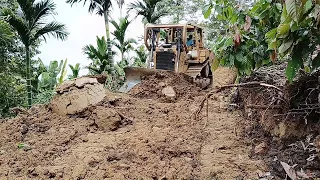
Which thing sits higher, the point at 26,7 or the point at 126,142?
the point at 26,7

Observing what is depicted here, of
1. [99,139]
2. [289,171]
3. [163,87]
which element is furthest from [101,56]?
[289,171]

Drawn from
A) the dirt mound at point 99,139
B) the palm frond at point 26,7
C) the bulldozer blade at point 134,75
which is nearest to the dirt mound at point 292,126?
the dirt mound at point 99,139

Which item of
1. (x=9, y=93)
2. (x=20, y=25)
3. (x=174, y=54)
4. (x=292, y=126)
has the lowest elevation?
(x=9, y=93)

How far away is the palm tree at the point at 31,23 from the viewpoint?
403 inches

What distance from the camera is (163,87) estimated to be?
8.45 metres

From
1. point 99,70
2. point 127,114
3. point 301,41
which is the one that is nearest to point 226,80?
point 99,70

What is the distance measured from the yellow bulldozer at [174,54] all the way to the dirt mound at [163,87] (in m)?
0.25

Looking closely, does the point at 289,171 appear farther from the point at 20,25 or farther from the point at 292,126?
the point at 20,25

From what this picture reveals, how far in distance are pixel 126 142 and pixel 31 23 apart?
7019 mm

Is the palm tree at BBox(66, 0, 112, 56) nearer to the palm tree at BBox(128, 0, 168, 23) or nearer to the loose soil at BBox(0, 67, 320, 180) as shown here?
the palm tree at BBox(128, 0, 168, 23)

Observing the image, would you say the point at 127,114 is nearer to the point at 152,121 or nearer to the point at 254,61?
the point at 152,121

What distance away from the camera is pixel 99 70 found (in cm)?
1369

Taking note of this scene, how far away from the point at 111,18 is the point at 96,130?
9.17 metres

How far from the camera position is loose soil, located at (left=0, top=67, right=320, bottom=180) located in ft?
13.7
